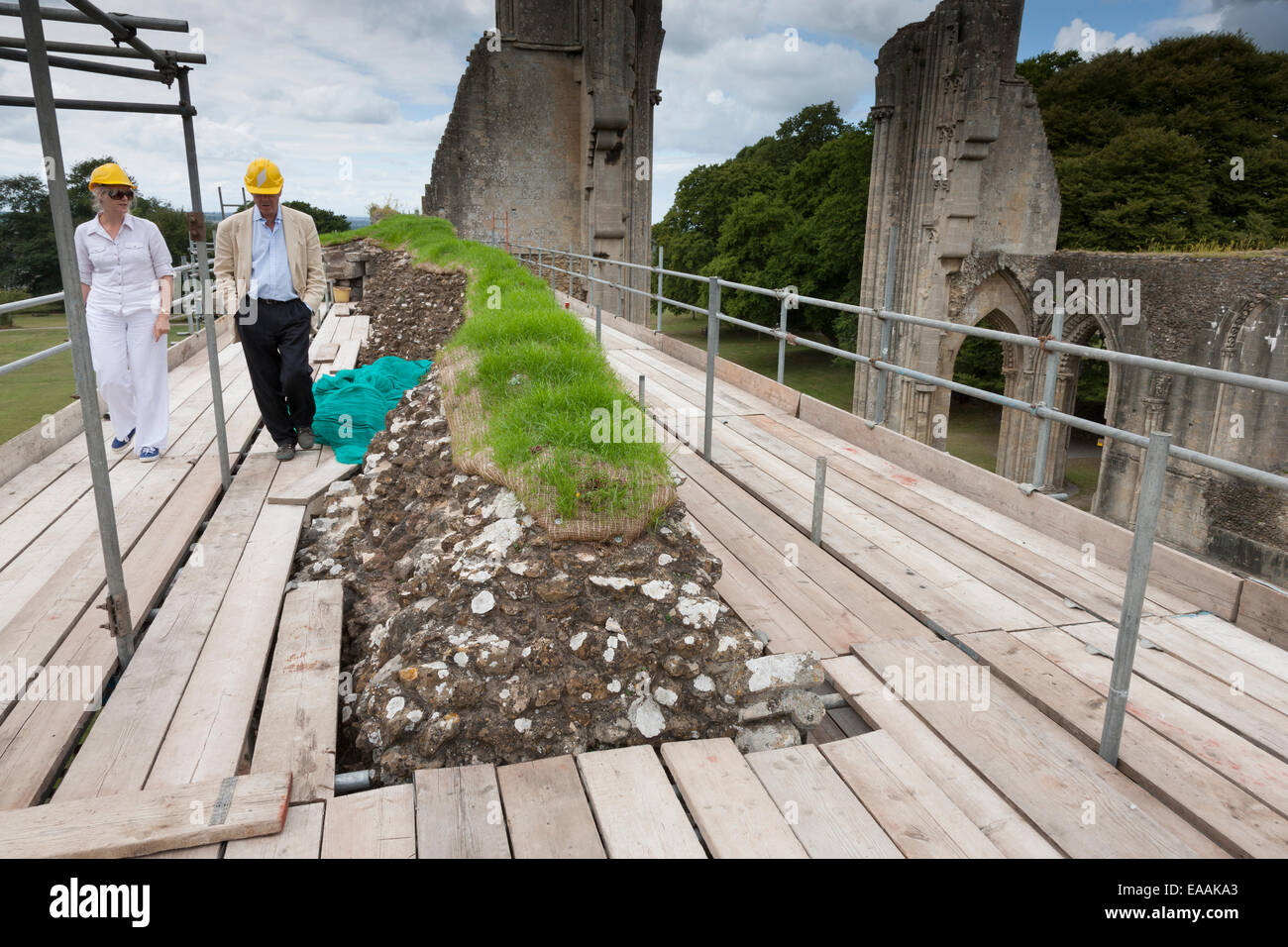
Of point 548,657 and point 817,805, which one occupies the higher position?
point 548,657

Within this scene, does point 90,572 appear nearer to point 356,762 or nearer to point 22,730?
point 22,730

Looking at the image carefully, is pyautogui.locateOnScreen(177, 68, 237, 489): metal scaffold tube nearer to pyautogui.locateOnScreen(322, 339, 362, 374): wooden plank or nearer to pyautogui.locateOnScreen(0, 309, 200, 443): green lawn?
pyautogui.locateOnScreen(322, 339, 362, 374): wooden plank

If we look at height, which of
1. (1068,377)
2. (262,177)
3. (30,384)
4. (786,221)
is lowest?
(30,384)

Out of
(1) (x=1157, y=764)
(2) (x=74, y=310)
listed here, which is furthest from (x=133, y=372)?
(1) (x=1157, y=764)

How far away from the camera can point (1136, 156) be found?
2603 centimetres

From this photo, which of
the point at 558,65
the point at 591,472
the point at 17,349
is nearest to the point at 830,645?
the point at 591,472

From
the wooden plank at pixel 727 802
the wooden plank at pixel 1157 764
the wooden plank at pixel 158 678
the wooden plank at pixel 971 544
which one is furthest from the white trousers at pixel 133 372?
the wooden plank at pixel 1157 764

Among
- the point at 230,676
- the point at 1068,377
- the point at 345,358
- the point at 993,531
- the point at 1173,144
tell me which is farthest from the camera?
the point at 1173,144

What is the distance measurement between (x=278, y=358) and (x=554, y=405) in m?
2.19

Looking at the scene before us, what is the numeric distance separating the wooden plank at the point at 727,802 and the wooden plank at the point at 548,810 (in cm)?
27

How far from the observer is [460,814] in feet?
7.11

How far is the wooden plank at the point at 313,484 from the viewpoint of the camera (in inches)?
185

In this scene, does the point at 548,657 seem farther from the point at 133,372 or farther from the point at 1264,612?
the point at 133,372
